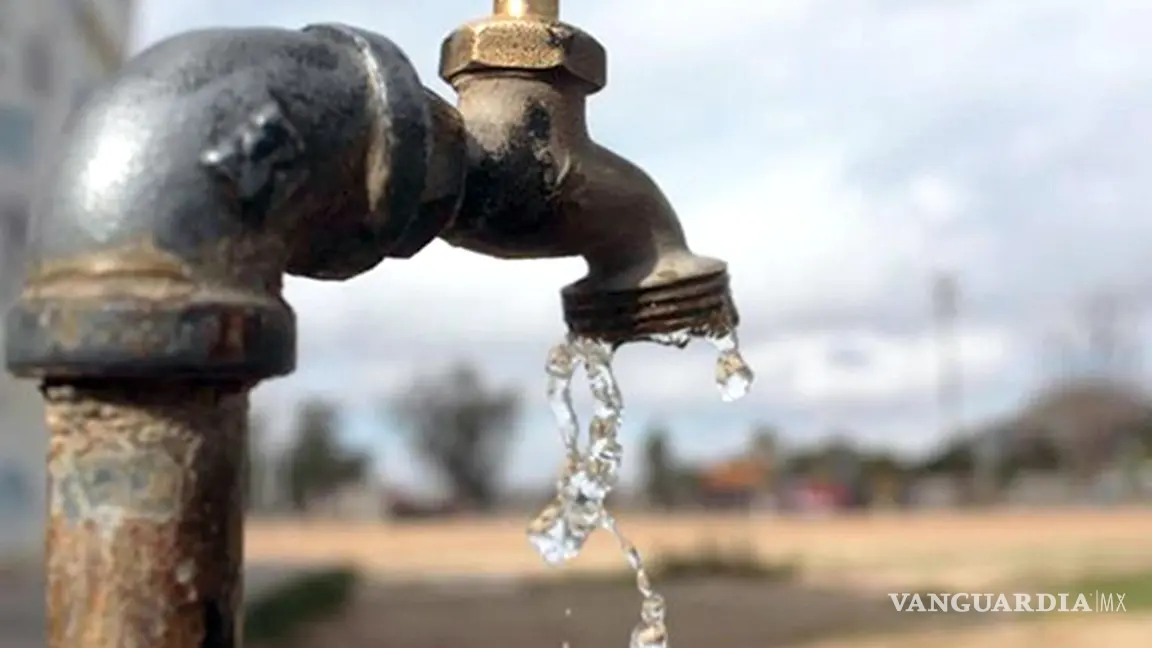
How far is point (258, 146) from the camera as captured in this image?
737 millimetres

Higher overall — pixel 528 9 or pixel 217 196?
pixel 528 9

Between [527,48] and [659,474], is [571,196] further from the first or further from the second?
[659,474]

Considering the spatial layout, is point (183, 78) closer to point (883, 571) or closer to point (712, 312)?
point (712, 312)

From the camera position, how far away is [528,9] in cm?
96

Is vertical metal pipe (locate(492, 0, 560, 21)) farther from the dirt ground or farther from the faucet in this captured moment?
the dirt ground

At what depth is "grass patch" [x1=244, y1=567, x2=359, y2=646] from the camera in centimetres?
843

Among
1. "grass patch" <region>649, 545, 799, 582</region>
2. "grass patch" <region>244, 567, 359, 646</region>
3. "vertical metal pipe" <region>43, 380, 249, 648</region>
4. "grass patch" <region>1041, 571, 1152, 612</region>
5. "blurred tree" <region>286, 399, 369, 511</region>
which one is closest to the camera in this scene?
"vertical metal pipe" <region>43, 380, 249, 648</region>

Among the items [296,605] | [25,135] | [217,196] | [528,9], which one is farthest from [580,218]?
[296,605]

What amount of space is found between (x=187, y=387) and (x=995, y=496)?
33.8 m

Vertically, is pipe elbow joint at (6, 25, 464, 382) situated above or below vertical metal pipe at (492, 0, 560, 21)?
below

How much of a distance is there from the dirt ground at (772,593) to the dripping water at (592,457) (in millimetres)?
5284

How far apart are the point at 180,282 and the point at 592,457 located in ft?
1.35

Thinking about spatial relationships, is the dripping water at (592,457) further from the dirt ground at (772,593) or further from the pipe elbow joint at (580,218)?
the dirt ground at (772,593)

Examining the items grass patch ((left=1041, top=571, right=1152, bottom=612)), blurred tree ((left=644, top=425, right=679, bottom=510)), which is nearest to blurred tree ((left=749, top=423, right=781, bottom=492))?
blurred tree ((left=644, top=425, right=679, bottom=510))
